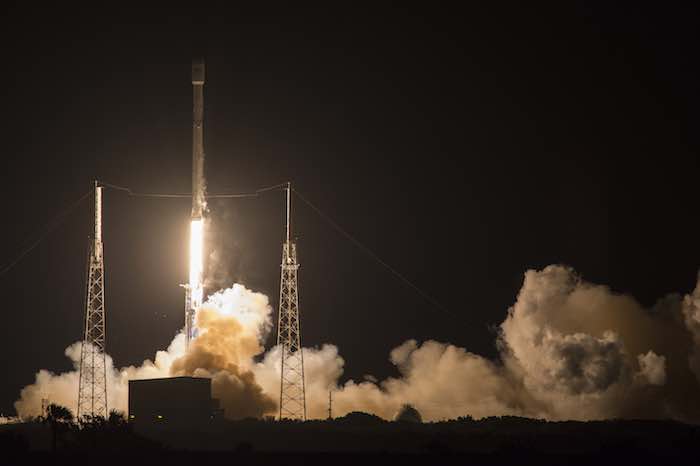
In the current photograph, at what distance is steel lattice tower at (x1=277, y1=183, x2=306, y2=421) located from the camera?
5541 inches

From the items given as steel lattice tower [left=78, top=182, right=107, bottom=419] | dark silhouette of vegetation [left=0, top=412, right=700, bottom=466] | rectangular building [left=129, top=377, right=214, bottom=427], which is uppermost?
steel lattice tower [left=78, top=182, right=107, bottom=419]

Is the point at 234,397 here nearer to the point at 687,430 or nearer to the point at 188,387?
the point at 188,387

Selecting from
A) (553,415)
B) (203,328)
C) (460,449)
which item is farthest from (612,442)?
(203,328)

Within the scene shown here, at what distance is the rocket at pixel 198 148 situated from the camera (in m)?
146

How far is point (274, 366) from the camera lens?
152500 mm

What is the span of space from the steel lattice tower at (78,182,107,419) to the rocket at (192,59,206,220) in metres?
7.01

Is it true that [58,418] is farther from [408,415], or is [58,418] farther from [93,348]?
[408,415]

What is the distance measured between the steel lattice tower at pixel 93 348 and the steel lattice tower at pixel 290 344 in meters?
12.5

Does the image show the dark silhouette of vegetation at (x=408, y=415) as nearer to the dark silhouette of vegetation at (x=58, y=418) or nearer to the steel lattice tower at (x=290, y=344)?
the steel lattice tower at (x=290, y=344)

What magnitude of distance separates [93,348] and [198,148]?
52.8 ft

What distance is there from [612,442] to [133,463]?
3151 centimetres

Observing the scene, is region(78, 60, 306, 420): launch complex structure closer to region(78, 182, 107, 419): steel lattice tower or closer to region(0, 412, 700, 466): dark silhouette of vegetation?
region(78, 182, 107, 419): steel lattice tower

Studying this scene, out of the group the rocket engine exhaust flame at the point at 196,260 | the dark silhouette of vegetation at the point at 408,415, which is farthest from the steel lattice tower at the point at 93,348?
the dark silhouette of vegetation at the point at 408,415

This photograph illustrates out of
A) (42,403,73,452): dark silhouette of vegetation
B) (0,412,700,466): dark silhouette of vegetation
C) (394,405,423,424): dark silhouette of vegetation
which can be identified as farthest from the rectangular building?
(394,405,423,424): dark silhouette of vegetation
